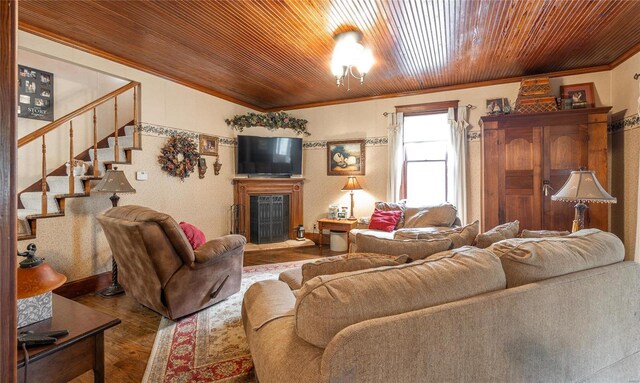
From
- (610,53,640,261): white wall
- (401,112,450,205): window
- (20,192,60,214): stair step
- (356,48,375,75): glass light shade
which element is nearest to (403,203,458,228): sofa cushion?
(401,112,450,205): window

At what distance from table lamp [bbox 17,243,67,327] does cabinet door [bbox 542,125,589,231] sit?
4734 millimetres

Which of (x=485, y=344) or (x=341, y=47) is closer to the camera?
(x=485, y=344)

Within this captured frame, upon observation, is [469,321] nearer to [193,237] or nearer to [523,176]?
[193,237]

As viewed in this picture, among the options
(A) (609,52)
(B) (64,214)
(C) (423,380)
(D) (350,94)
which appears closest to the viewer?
(C) (423,380)

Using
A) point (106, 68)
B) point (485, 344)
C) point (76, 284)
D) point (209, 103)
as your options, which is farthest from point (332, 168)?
point (485, 344)

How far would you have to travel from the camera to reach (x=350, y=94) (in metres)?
5.43

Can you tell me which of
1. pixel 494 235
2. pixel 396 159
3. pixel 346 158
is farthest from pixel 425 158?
pixel 494 235

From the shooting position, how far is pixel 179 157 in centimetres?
451

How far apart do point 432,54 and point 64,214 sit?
4.65 m

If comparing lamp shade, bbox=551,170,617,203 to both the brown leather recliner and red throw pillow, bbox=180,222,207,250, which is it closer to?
the brown leather recliner

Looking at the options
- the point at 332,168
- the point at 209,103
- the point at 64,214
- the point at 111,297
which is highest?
the point at 209,103

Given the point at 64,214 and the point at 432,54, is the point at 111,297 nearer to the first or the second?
the point at 64,214

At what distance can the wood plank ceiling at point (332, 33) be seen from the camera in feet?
8.86

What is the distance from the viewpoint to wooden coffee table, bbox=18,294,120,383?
1045 mm
